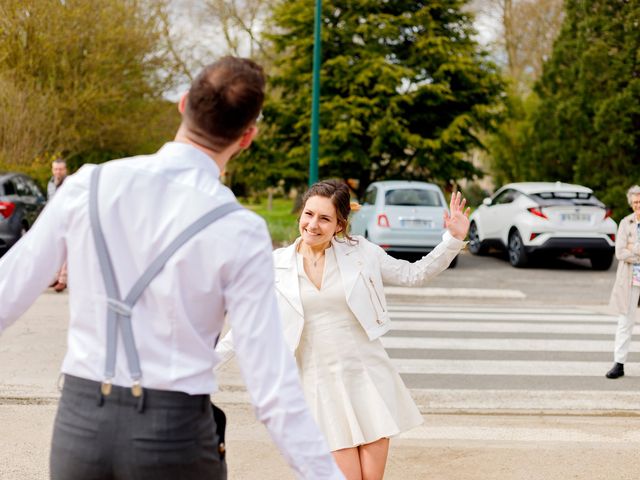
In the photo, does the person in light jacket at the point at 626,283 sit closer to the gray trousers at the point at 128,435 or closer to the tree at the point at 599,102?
the gray trousers at the point at 128,435

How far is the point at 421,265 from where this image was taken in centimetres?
397

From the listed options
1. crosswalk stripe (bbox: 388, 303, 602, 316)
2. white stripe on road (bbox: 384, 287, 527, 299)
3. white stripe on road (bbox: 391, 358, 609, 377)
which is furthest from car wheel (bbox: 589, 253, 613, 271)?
white stripe on road (bbox: 391, 358, 609, 377)

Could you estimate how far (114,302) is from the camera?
192 centimetres

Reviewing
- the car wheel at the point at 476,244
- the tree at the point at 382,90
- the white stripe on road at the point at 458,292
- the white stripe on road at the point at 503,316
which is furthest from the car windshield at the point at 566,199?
the tree at the point at 382,90

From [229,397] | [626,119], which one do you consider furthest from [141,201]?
[626,119]

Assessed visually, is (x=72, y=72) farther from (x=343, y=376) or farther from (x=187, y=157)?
(x=187, y=157)

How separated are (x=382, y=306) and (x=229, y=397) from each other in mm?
3029

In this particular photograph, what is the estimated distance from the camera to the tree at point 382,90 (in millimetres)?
24459

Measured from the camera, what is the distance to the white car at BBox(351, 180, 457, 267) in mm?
16250

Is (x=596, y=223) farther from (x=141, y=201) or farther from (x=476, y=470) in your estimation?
(x=141, y=201)

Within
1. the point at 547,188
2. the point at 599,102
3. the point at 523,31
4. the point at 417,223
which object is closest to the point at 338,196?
the point at 417,223

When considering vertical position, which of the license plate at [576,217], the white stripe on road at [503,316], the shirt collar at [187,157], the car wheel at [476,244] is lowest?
the car wheel at [476,244]

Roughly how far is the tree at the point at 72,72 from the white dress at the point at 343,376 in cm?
2014

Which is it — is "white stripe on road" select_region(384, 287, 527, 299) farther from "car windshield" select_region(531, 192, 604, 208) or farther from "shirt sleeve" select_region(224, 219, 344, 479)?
"shirt sleeve" select_region(224, 219, 344, 479)
